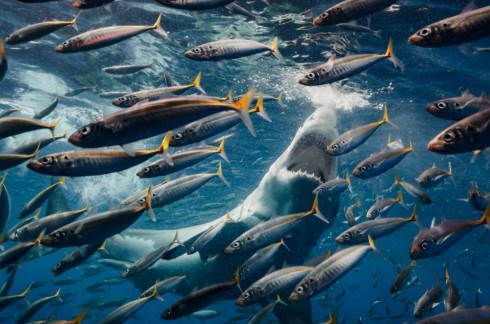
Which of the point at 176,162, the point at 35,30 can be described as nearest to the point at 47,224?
the point at 176,162

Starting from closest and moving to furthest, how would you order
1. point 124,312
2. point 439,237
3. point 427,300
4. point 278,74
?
point 439,237 → point 124,312 → point 427,300 → point 278,74

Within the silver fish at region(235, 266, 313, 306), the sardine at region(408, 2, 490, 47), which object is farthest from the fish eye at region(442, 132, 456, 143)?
the silver fish at region(235, 266, 313, 306)

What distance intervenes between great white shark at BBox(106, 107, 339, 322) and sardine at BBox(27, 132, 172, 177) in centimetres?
217

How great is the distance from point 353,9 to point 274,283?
277 cm

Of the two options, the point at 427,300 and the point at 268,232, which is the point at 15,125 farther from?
the point at 427,300

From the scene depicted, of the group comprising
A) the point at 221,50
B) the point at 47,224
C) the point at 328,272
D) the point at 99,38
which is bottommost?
the point at 328,272

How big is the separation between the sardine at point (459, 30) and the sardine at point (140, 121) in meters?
1.69

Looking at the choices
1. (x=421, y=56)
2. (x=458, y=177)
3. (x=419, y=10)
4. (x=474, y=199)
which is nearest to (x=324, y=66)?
(x=474, y=199)

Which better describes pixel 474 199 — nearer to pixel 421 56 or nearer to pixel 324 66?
pixel 324 66

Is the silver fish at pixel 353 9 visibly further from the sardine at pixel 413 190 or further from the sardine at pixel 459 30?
the sardine at pixel 413 190

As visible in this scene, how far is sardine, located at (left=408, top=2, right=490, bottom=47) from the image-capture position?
101 inches

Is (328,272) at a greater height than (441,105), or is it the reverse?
(441,105)

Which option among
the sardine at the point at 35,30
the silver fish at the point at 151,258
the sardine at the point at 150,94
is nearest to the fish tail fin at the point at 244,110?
the sardine at the point at 150,94

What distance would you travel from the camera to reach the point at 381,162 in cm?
416
